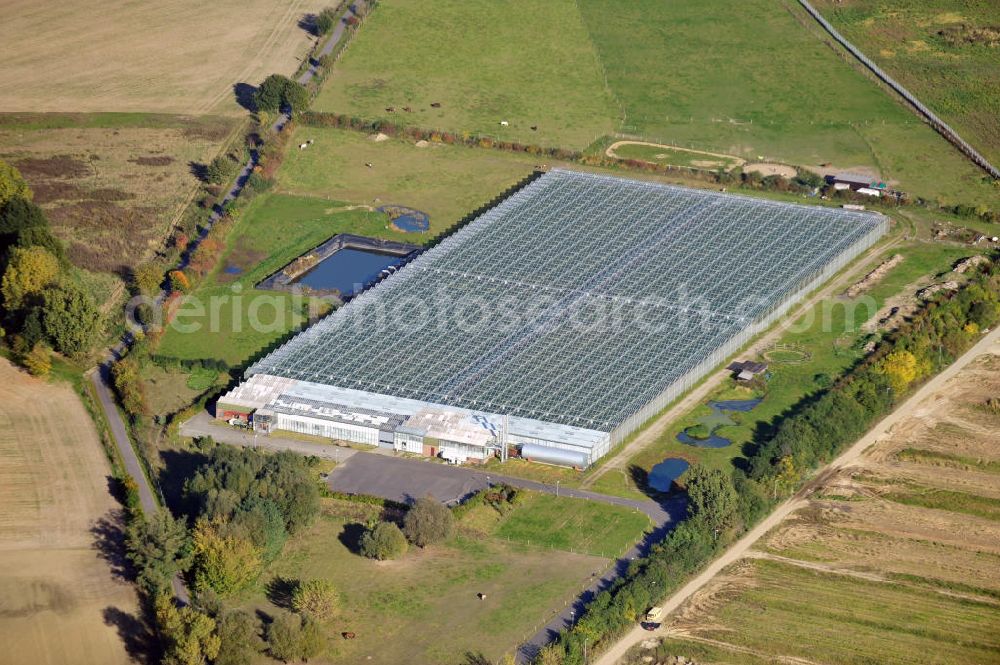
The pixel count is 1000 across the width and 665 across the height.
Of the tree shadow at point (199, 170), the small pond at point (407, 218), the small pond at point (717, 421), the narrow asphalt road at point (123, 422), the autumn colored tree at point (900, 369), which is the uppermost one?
the autumn colored tree at point (900, 369)

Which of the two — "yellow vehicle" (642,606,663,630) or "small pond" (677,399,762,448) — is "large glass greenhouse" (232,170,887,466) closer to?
"small pond" (677,399,762,448)

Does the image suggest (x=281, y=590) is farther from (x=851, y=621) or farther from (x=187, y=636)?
(x=851, y=621)

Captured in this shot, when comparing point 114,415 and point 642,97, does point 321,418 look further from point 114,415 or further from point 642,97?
point 642,97

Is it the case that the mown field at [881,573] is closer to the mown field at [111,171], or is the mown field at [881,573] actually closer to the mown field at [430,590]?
the mown field at [430,590]

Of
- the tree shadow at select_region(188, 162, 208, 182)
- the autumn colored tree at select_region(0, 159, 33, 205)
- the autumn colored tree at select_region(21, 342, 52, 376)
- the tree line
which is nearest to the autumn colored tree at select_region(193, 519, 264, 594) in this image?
the autumn colored tree at select_region(21, 342, 52, 376)

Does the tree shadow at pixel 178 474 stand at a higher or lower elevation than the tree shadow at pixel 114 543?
higher

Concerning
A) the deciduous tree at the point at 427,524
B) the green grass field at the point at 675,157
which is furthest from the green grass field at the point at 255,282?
the green grass field at the point at 675,157
